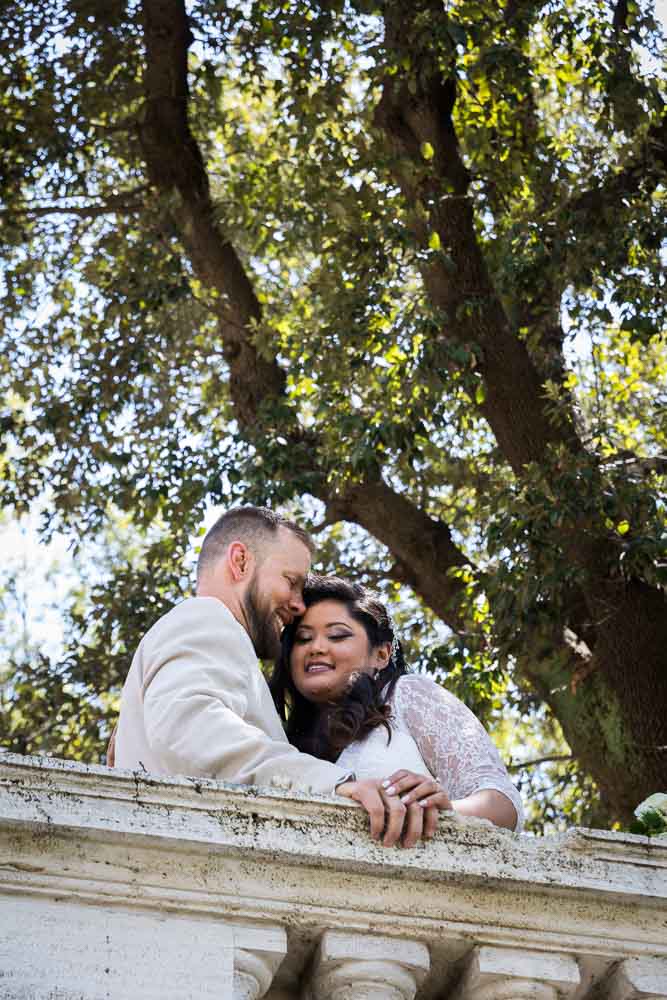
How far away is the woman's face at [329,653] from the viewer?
531cm

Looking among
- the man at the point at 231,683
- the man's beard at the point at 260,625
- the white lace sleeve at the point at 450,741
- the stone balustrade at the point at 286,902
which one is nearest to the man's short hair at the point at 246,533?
the man at the point at 231,683

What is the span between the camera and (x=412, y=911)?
3.49m

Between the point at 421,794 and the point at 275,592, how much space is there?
5.49 ft

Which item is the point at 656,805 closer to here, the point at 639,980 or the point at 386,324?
the point at 639,980

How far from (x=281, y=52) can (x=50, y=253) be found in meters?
3.05

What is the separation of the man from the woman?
0.52 feet

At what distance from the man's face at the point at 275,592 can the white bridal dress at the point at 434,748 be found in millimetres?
451

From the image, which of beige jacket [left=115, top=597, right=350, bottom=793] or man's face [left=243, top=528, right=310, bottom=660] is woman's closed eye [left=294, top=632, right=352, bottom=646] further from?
beige jacket [left=115, top=597, right=350, bottom=793]

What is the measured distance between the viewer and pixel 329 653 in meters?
5.41

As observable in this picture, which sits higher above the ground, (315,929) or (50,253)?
(50,253)

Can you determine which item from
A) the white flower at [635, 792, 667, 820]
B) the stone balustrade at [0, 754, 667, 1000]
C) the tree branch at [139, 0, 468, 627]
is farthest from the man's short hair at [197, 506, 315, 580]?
the tree branch at [139, 0, 468, 627]

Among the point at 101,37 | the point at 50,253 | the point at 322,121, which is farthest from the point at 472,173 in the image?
the point at 50,253

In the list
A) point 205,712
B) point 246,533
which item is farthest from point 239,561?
point 205,712

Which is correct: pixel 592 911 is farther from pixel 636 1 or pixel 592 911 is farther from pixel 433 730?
pixel 636 1
